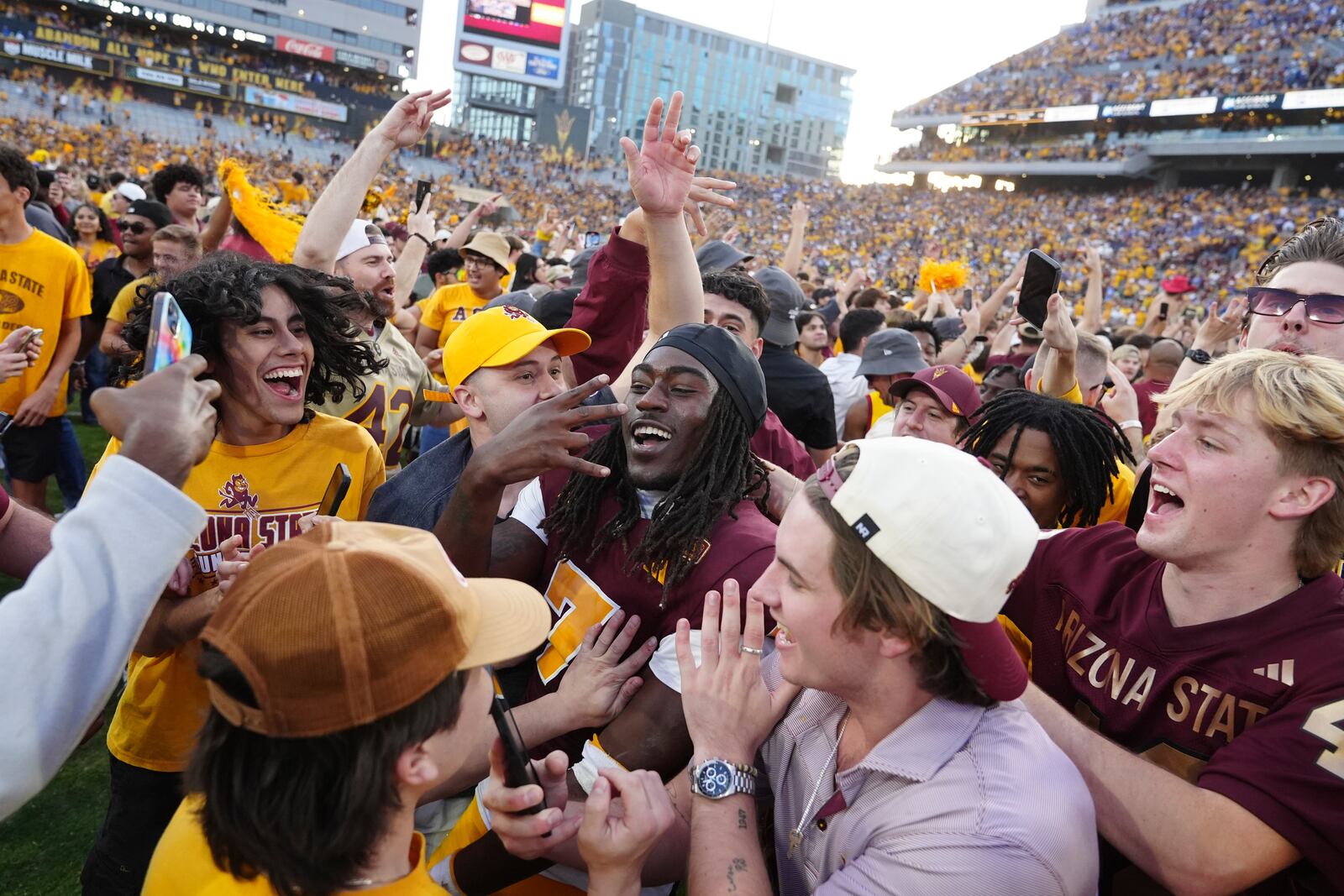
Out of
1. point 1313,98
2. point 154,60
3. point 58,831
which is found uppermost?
point 1313,98

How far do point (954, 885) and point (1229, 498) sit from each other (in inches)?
40.3

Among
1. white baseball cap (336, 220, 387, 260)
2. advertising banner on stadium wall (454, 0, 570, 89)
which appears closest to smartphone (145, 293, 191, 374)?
white baseball cap (336, 220, 387, 260)

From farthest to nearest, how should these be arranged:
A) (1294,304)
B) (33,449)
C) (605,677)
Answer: (33,449), (1294,304), (605,677)

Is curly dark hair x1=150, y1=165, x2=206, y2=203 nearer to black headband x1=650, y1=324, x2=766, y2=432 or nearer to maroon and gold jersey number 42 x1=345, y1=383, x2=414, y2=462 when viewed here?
maroon and gold jersey number 42 x1=345, y1=383, x2=414, y2=462

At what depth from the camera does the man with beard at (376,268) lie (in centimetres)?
335

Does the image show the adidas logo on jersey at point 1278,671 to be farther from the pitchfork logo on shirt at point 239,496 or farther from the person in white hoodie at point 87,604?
the pitchfork logo on shirt at point 239,496

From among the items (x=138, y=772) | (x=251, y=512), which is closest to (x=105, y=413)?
(x=251, y=512)

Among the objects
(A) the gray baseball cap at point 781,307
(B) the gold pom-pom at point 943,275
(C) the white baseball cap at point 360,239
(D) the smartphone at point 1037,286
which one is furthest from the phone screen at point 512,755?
(B) the gold pom-pom at point 943,275

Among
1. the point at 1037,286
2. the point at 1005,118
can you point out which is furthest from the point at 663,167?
the point at 1005,118

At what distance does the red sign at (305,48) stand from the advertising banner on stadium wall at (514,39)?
38.2 ft

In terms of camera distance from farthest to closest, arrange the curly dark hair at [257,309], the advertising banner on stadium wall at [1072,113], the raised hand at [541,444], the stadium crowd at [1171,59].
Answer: the advertising banner on stadium wall at [1072,113] < the stadium crowd at [1171,59] < the curly dark hair at [257,309] < the raised hand at [541,444]

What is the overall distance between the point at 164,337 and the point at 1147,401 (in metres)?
6.84

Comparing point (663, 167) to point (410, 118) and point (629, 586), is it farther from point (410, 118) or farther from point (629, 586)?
point (629, 586)

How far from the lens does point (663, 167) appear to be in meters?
2.99
